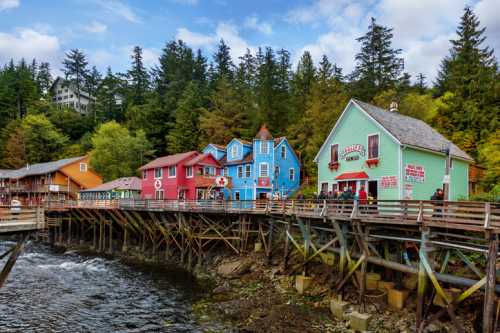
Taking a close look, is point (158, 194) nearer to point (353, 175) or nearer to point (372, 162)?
point (353, 175)

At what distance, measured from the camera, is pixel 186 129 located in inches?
2126

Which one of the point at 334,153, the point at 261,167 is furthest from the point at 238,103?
the point at 334,153

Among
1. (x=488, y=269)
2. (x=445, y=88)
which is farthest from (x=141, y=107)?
(x=488, y=269)

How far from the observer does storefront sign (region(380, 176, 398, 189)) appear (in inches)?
792

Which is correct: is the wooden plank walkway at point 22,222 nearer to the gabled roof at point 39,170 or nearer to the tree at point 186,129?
the tree at point 186,129

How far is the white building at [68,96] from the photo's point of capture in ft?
293

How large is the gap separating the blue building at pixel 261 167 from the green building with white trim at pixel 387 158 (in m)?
10.4

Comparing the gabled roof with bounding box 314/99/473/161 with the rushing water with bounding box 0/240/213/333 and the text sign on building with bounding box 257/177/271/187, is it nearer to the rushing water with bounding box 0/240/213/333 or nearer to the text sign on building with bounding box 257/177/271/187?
the text sign on building with bounding box 257/177/271/187

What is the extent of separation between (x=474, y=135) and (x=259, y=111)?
25.7 meters

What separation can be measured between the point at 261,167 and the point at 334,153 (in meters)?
11.8

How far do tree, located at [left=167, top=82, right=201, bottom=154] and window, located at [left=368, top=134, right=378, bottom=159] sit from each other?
34.7m

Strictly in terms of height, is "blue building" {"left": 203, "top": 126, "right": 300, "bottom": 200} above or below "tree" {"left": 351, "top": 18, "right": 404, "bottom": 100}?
below

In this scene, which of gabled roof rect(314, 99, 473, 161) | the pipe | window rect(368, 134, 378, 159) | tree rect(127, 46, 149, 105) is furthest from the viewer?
tree rect(127, 46, 149, 105)

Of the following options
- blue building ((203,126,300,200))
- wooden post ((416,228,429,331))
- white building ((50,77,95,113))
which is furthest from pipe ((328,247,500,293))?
white building ((50,77,95,113))
